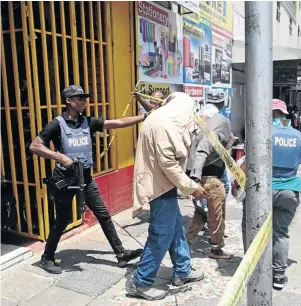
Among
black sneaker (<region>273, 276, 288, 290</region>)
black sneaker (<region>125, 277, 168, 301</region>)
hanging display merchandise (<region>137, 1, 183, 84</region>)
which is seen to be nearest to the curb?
black sneaker (<region>125, 277, 168, 301</region>)

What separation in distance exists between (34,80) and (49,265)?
1882 mm

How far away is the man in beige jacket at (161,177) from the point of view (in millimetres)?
3055

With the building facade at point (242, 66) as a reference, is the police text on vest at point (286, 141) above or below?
below

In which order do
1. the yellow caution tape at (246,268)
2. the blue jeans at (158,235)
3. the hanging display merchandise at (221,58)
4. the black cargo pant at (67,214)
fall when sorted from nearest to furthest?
the yellow caution tape at (246,268) → the blue jeans at (158,235) → the black cargo pant at (67,214) → the hanging display merchandise at (221,58)

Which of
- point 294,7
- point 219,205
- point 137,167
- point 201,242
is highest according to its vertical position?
point 294,7

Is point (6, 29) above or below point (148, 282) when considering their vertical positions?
above

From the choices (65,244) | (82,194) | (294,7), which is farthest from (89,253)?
(294,7)

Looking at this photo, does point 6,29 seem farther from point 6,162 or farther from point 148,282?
point 148,282

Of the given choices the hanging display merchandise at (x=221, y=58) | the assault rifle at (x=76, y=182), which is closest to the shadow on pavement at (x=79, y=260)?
the assault rifle at (x=76, y=182)

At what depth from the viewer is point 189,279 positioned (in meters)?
3.54

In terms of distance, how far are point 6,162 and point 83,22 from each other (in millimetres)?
1945

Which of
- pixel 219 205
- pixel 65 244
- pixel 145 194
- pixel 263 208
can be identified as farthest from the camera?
pixel 65 244

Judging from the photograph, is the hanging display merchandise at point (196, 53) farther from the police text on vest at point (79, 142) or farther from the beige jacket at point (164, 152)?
the beige jacket at point (164, 152)

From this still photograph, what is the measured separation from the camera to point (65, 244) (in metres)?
4.49
